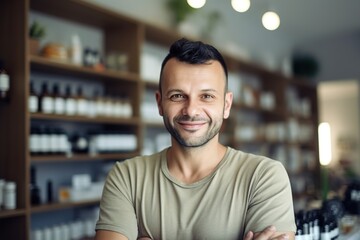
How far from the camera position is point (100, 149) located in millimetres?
3275

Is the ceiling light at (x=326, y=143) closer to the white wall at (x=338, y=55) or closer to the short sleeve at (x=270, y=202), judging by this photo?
the white wall at (x=338, y=55)

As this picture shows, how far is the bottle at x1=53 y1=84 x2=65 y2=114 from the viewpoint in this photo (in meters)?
2.93

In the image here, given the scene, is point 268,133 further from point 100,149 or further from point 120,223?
point 120,223

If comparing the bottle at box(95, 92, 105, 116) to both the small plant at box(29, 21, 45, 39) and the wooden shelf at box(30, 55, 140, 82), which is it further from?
the small plant at box(29, 21, 45, 39)

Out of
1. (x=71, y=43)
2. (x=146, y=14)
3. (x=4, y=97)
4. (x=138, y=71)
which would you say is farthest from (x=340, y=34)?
(x=4, y=97)

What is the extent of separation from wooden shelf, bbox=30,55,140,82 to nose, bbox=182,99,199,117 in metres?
1.55

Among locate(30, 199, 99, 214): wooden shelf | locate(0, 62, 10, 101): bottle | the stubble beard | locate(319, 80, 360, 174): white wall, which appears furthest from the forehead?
locate(319, 80, 360, 174): white wall

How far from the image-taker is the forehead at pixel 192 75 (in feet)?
5.06

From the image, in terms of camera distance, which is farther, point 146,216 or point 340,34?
point 340,34

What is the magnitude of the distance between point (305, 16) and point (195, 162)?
494cm

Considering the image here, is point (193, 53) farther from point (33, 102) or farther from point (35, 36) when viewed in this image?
point (35, 36)

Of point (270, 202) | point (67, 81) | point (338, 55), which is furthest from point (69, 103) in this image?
point (338, 55)

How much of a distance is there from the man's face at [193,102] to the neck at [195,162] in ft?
0.15

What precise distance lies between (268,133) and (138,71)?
2.82 m
